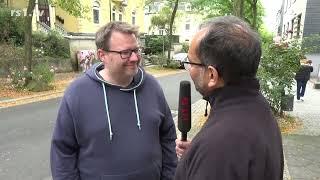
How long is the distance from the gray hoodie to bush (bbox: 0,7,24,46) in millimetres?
20332

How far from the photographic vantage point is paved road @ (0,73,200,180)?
241 inches

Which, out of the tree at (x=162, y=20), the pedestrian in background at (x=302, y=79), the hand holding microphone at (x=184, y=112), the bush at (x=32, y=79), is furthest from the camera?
the tree at (x=162, y=20)

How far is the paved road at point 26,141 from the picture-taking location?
20.1 ft

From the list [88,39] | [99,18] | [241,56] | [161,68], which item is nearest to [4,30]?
[88,39]

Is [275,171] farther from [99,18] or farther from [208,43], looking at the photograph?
[99,18]

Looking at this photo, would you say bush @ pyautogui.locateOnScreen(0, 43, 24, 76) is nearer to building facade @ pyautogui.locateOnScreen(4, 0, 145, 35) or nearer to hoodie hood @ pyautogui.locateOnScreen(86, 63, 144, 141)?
building facade @ pyautogui.locateOnScreen(4, 0, 145, 35)

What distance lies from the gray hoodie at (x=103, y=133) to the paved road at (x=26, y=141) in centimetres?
345

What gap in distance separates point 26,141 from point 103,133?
582 cm

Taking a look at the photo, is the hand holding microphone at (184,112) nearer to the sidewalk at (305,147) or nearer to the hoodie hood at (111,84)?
the hoodie hood at (111,84)

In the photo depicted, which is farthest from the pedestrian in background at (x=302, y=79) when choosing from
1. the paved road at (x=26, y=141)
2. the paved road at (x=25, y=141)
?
the paved road at (x=25, y=141)

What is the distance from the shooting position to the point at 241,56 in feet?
4.95

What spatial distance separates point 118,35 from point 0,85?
47.0 feet

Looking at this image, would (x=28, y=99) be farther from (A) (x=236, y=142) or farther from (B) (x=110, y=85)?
(A) (x=236, y=142)

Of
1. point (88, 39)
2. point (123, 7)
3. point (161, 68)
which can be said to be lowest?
point (161, 68)
